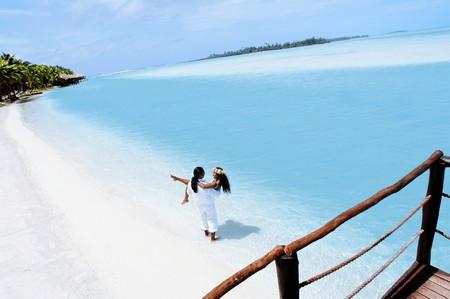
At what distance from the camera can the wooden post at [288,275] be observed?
185 centimetres

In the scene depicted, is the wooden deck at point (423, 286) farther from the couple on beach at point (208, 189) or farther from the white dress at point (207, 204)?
the white dress at point (207, 204)

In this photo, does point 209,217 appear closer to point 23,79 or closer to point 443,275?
point 443,275

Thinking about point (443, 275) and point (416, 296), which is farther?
point (443, 275)

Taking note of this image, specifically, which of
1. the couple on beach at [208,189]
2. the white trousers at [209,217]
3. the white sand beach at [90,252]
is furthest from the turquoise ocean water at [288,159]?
the couple on beach at [208,189]

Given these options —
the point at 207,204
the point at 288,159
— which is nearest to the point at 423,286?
the point at 207,204

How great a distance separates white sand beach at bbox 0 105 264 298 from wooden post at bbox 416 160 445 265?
2.40 meters

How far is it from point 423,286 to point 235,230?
3811mm

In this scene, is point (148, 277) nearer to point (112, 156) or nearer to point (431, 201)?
point (431, 201)

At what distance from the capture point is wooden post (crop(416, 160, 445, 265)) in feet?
9.07

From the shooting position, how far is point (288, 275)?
6.23 feet

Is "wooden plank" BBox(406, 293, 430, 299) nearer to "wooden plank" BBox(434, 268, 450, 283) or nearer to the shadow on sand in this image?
"wooden plank" BBox(434, 268, 450, 283)

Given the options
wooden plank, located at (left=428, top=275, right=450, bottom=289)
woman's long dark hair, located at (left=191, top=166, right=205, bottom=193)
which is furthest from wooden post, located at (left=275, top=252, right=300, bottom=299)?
woman's long dark hair, located at (left=191, top=166, right=205, bottom=193)

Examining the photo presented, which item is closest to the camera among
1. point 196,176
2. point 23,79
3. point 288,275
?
point 288,275

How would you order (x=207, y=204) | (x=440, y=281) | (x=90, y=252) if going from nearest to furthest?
(x=440, y=281)
(x=207, y=204)
(x=90, y=252)
